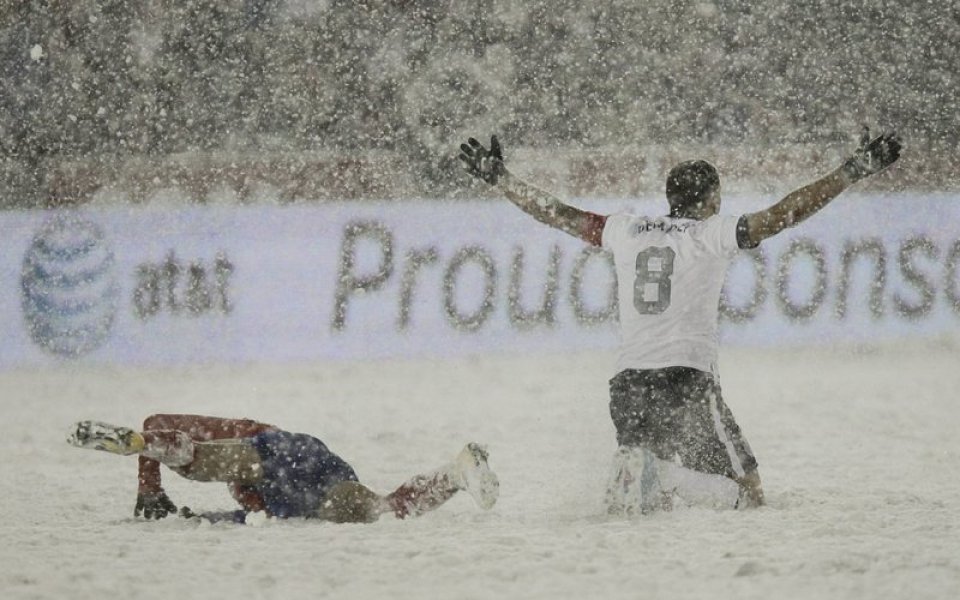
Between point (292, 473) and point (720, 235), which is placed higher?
point (720, 235)

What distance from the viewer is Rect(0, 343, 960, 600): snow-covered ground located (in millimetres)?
3115

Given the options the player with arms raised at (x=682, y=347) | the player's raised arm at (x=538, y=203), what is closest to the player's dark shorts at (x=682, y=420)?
the player with arms raised at (x=682, y=347)

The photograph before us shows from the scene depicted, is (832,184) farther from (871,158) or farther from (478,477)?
(478,477)

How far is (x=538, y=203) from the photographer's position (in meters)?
4.43

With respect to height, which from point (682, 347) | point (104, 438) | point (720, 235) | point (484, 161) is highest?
point (484, 161)

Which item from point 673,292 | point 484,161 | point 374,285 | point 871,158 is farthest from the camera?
point 374,285

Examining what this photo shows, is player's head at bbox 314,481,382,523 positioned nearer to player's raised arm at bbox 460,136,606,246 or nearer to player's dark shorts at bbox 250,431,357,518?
player's dark shorts at bbox 250,431,357,518

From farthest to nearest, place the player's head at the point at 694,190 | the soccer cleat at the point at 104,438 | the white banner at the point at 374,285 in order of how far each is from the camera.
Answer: the white banner at the point at 374,285 → the player's head at the point at 694,190 → the soccer cleat at the point at 104,438

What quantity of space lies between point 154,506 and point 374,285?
5.47 m

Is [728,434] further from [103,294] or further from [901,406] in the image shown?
[103,294]

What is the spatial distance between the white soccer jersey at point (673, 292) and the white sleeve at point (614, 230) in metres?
0.04

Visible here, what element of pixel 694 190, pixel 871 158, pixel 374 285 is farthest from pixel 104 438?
pixel 374 285

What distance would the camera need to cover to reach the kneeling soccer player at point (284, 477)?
385cm

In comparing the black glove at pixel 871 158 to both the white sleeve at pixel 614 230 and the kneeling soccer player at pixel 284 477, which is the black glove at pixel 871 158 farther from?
the kneeling soccer player at pixel 284 477
